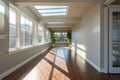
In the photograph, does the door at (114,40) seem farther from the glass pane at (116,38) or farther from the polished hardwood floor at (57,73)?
the polished hardwood floor at (57,73)

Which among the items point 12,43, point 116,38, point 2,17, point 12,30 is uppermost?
point 2,17

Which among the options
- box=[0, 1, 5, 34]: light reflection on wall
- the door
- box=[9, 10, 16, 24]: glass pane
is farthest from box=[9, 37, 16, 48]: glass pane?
the door

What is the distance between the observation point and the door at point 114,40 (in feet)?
15.9

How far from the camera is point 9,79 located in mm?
3986

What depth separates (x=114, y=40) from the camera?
4.89 m

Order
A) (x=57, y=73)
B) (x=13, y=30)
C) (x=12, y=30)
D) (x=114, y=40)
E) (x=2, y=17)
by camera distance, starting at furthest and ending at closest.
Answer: (x=13, y=30)
(x=12, y=30)
(x=114, y=40)
(x=57, y=73)
(x=2, y=17)

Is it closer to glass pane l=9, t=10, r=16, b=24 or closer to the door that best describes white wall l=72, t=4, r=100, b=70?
the door

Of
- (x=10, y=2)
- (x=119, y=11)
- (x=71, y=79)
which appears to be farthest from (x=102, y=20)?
(x=10, y=2)

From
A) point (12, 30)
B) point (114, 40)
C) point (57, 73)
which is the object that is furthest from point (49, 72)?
point (114, 40)

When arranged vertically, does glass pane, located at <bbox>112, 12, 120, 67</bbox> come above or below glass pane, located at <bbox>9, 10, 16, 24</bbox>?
below

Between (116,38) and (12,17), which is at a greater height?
(12,17)

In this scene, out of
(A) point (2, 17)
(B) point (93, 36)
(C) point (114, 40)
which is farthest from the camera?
(B) point (93, 36)

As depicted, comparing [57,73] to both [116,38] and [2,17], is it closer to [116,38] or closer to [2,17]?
[116,38]

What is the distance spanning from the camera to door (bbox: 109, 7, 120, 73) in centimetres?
483
